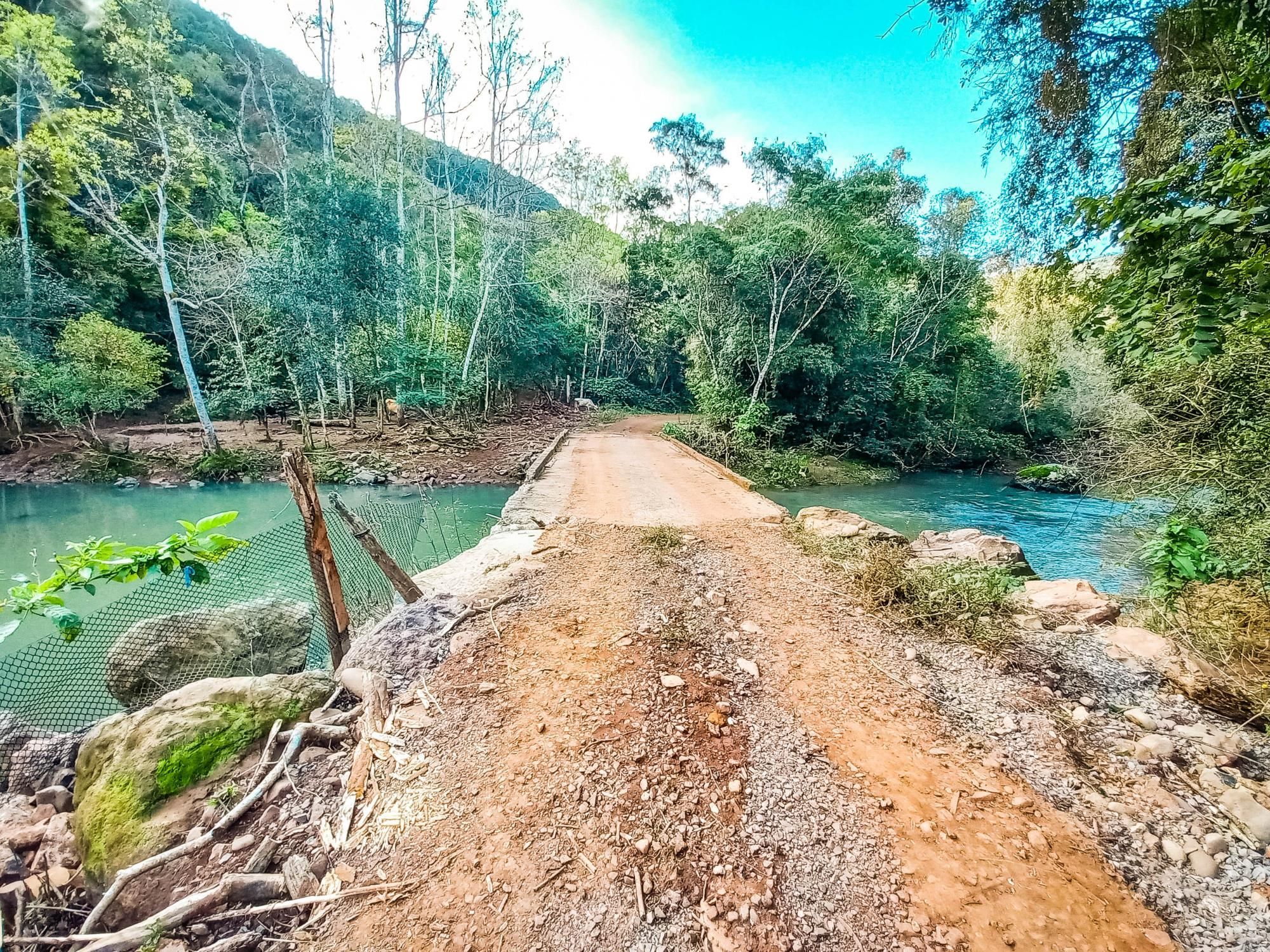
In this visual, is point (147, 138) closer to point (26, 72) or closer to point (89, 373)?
point (26, 72)

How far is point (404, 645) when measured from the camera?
11.0 ft

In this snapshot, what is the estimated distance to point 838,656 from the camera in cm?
335

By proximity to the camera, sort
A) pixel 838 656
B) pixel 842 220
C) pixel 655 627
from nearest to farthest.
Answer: pixel 838 656, pixel 655 627, pixel 842 220

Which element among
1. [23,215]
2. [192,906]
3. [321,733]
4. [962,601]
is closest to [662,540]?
[962,601]

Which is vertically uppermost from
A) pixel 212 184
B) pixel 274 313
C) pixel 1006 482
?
pixel 212 184

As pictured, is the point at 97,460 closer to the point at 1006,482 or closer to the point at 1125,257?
the point at 1125,257

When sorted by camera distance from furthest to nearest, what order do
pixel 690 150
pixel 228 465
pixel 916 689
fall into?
pixel 690 150 < pixel 228 465 < pixel 916 689

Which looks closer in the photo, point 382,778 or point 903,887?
point 903,887


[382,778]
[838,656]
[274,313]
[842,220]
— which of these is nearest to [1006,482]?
[842,220]

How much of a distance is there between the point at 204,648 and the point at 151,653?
1.12 feet

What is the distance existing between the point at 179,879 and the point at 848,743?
3.07 m

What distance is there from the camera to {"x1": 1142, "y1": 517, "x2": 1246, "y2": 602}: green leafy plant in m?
4.30

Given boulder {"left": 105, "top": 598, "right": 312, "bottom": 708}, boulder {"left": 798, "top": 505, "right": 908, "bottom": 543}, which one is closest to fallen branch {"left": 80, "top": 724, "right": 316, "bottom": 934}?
boulder {"left": 105, "top": 598, "right": 312, "bottom": 708}

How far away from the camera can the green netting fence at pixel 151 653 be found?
3240 millimetres
